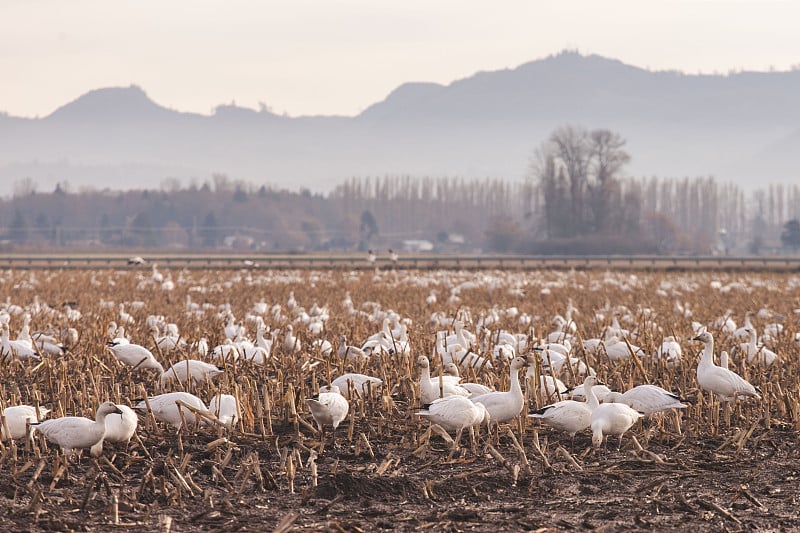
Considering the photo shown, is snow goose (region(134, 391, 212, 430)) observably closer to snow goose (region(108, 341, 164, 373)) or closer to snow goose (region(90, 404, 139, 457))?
snow goose (region(90, 404, 139, 457))

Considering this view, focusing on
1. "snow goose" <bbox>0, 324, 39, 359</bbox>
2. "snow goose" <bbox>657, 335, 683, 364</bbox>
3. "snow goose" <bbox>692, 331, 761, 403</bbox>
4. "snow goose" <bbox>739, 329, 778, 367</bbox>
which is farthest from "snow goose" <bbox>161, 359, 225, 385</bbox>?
"snow goose" <bbox>739, 329, 778, 367</bbox>

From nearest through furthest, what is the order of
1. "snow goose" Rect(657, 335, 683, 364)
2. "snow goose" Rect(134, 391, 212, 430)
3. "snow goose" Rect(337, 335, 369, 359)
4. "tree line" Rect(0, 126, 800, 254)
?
"snow goose" Rect(134, 391, 212, 430), "snow goose" Rect(337, 335, 369, 359), "snow goose" Rect(657, 335, 683, 364), "tree line" Rect(0, 126, 800, 254)

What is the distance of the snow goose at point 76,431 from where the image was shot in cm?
735

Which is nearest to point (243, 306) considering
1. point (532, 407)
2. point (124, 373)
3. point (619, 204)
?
point (124, 373)

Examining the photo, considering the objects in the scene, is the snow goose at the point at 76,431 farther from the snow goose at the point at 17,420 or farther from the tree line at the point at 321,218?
the tree line at the point at 321,218

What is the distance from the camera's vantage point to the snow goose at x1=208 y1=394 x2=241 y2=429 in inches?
328

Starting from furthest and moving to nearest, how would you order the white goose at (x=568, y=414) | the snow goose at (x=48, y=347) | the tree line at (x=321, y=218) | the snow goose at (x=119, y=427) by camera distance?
the tree line at (x=321, y=218) → the snow goose at (x=48, y=347) → the white goose at (x=568, y=414) → the snow goose at (x=119, y=427)

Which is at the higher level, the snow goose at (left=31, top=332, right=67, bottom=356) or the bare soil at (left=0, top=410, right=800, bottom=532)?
the snow goose at (left=31, top=332, right=67, bottom=356)

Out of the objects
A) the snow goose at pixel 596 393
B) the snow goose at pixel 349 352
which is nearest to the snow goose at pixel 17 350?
the snow goose at pixel 349 352

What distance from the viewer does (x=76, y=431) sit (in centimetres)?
738

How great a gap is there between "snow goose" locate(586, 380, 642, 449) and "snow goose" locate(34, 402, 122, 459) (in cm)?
347

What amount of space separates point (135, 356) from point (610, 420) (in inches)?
209

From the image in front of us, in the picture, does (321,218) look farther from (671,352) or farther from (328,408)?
(328,408)

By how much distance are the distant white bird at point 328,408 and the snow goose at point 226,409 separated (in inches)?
24.4
